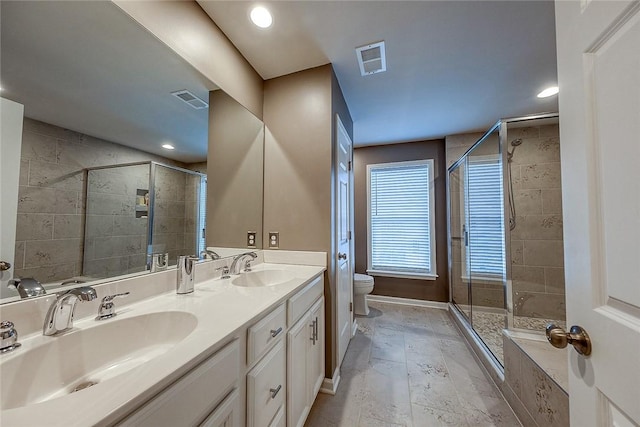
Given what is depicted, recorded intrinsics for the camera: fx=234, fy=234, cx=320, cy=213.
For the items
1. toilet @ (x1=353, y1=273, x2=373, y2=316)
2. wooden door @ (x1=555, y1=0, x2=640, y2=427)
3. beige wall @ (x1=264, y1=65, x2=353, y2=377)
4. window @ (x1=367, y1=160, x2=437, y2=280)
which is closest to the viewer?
wooden door @ (x1=555, y1=0, x2=640, y2=427)

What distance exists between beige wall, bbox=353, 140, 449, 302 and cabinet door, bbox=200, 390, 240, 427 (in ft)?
9.69

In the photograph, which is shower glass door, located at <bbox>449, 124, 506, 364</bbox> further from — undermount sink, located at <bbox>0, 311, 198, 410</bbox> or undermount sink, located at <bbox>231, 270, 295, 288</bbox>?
undermount sink, located at <bbox>0, 311, 198, 410</bbox>

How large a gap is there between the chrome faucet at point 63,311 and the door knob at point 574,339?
1.26m

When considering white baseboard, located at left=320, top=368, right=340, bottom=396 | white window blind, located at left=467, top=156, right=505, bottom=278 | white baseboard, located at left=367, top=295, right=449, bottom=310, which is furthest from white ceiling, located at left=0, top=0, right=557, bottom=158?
white baseboard, located at left=367, top=295, right=449, bottom=310

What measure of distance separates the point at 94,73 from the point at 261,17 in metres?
Result: 0.94

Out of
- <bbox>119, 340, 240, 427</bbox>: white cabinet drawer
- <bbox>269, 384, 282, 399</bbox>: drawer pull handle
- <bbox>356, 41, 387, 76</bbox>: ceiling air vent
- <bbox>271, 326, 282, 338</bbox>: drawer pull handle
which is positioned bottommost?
<bbox>269, 384, 282, 399</bbox>: drawer pull handle

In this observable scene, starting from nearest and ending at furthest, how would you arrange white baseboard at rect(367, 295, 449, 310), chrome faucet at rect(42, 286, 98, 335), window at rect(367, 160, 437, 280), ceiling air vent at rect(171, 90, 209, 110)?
chrome faucet at rect(42, 286, 98, 335)
ceiling air vent at rect(171, 90, 209, 110)
white baseboard at rect(367, 295, 449, 310)
window at rect(367, 160, 437, 280)

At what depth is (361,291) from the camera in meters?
2.86

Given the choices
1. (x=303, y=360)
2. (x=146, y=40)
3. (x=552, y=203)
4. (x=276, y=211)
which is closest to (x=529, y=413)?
(x=303, y=360)

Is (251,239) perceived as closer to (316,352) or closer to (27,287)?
(316,352)

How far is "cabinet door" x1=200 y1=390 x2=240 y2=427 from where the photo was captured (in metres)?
0.65

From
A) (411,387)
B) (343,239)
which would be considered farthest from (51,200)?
(411,387)

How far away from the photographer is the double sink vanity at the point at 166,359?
0.46m

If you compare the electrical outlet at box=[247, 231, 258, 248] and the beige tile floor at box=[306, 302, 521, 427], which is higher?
the electrical outlet at box=[247, 231, 258, 248]
